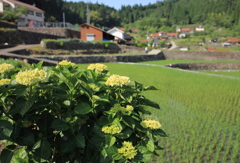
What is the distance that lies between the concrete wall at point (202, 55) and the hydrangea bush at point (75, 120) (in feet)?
83.3

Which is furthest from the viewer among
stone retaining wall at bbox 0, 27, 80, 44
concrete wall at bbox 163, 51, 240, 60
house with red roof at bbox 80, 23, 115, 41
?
house with red roof at bbox 80, 23, 115, 41

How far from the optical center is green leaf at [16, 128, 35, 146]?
122 centimetres

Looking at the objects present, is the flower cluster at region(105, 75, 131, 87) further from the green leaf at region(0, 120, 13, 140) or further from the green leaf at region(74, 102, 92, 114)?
the green leaf at region(0, 120, 13, 140)

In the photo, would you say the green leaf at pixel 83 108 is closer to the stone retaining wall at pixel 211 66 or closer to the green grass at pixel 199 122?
the green grass at pixel 199 122

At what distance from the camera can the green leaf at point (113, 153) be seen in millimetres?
1184

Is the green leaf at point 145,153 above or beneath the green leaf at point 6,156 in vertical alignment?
above

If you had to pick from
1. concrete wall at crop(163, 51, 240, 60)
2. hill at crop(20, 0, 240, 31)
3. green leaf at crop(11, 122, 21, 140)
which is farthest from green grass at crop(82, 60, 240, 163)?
hill at crop(20, 0, 240, 31)

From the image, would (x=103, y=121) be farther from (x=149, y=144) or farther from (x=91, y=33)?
(x=91, y=33)

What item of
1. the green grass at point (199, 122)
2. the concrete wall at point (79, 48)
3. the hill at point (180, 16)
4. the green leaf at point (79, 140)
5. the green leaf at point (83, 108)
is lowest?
the green grass at point (199, 122)

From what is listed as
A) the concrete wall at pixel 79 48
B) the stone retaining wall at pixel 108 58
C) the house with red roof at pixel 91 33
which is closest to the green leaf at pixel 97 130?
the stone retaining wall at pixel 108 58

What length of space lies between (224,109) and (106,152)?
5983 millimetres

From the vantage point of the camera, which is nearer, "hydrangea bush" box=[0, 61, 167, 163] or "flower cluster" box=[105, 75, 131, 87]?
"hydrangea bush" box=[0, 61, 167, 163]

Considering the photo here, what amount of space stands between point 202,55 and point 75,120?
27.2 metres

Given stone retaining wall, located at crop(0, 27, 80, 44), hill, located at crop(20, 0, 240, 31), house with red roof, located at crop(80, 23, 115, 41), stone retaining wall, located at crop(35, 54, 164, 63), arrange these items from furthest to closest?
hill, located at crop(20, 0, 240, 31) → house with red roof, located at crop(80, 23, 115, 41) → stone retaining wall, located at crop(0, 27, 80, 44) → stone retaining wall, located at crop(35, 54, 164, 63)
